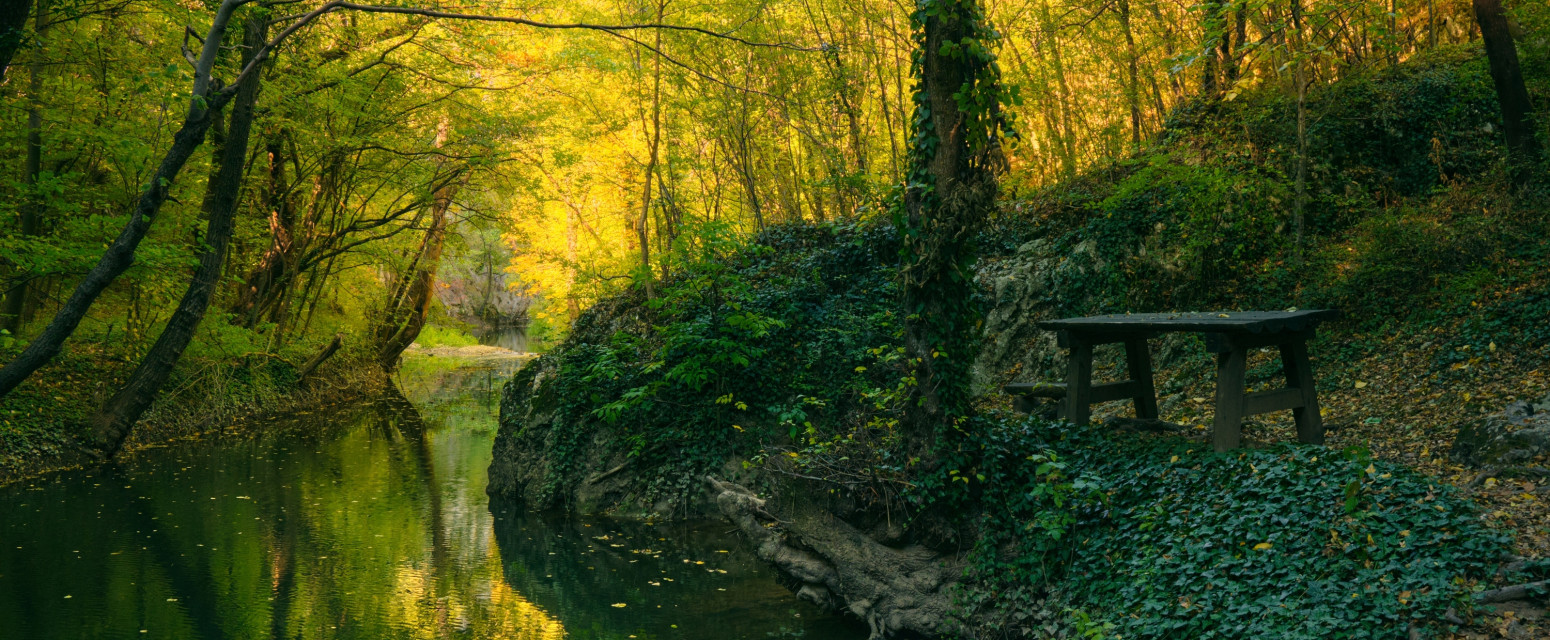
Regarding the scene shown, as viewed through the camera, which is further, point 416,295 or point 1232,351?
point 416,295

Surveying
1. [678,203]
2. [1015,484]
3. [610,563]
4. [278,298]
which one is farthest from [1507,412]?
[278,298]

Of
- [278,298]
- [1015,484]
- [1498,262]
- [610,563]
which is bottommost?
[610,563]

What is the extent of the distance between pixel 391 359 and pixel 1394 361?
20.5 meters

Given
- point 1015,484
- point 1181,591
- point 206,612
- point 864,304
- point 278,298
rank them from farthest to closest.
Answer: point 278,298 → point 864,304 → point 206,612 → point 1015,484 → point 1181,591

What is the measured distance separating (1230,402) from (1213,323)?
0.58 m

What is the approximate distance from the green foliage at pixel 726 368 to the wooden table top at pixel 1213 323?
3.17 meters

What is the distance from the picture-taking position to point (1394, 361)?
733 centimetres

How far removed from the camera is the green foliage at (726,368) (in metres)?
9.50

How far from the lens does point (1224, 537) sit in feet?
15.8

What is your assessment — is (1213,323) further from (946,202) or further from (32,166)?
(32,166)

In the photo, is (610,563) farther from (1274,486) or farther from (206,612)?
(1274,486)

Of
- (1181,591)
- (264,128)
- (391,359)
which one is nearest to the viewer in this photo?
(1181,591)

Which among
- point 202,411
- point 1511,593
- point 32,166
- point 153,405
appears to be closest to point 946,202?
point 1511,593

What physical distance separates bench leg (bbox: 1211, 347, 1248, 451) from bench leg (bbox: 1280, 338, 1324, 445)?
0.53m
